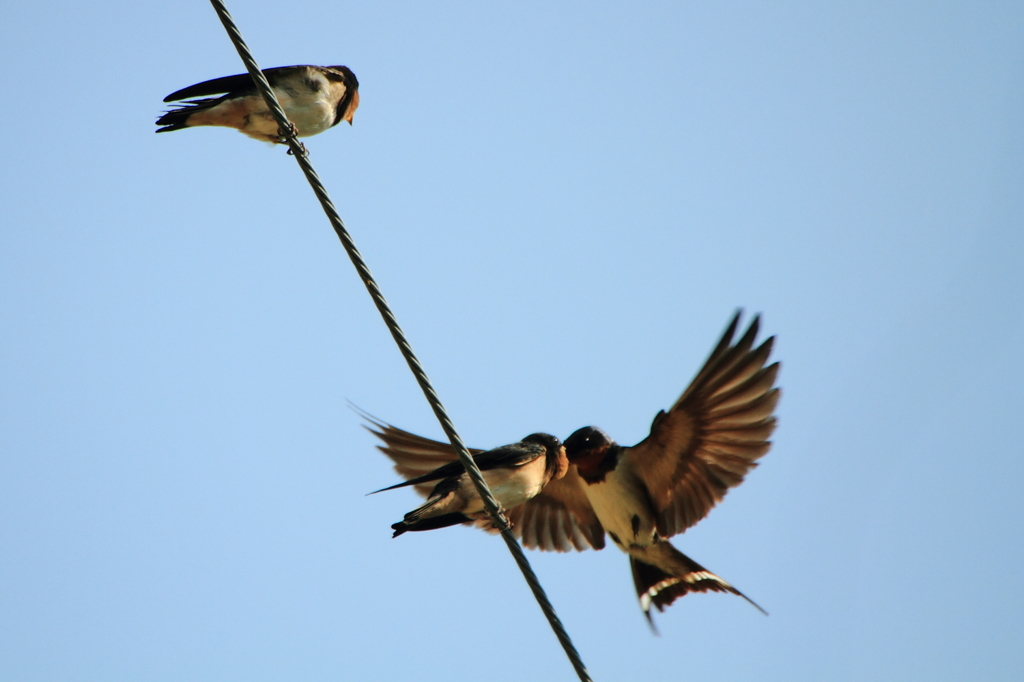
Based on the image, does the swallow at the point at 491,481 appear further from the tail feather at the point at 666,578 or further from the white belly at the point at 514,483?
the tail feather at the point at 666,578

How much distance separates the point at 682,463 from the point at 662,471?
0.19m

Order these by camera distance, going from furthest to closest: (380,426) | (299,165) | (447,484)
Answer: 1. (380,426)
2. (447,484)
3. (299,165)

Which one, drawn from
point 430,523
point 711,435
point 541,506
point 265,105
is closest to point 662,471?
point 711,435

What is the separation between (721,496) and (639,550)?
81cm

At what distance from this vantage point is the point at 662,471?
6.38m

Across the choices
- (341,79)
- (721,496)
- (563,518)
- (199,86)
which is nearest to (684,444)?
(721,496)

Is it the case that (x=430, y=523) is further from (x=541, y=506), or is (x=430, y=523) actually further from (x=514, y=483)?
(x=541, y=506)

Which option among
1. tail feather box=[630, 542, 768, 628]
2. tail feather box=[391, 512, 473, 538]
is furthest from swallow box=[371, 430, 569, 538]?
tail feather box=[630, 542, 768, 628]

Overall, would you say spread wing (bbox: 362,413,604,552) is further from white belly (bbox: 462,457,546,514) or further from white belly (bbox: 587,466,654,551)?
white belly (bbox: 462,457,546,514)

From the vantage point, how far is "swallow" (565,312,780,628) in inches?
219

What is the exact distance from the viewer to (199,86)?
16.7 feet

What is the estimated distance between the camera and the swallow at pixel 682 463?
18.2 feet

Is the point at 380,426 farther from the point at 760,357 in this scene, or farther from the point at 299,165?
the point at 299,165

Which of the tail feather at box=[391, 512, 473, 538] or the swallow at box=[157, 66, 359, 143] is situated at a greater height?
the swallow at box=[157, 66, 359, 143]
